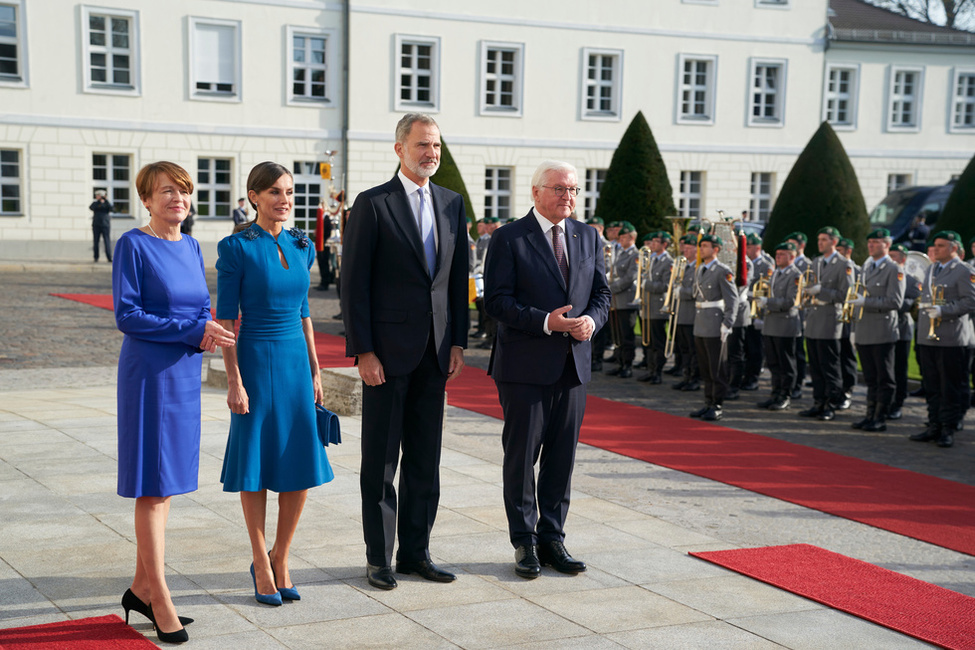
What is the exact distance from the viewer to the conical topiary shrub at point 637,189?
20.3 meters

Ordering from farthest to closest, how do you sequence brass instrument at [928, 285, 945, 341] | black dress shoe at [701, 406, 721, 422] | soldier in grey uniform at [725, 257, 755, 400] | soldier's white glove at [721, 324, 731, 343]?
soldier in grey uniform at [725, 257, 755, 400]
soldier's white glove at [721, 324, 731, 343]
black dress shoe at [701, 406, 721, 422]
brass instrument at [928, 285, 945, 341]

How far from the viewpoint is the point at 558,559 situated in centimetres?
568

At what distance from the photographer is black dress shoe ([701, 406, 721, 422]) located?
11.2 metres

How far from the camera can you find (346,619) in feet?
15.8

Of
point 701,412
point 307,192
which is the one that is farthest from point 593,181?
point 701,412

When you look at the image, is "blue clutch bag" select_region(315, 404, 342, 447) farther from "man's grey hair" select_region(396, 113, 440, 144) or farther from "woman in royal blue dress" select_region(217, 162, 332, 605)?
"man's grey hair" select_region(396, 113, 440, 144)

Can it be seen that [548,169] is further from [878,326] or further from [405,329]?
[878,326]

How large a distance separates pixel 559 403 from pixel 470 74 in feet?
95.7

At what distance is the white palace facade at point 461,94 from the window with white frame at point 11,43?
0.05 metres

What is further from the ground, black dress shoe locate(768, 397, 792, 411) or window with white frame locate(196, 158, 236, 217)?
window with white frame locate(196, 158, 236, 217)

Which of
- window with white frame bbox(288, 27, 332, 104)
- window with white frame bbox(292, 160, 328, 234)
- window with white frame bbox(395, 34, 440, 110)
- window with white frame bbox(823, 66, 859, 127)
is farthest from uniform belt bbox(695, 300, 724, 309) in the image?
window with white frame bbox(823, 66, 859, 127)

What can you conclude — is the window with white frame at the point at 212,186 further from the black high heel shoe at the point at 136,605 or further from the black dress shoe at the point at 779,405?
the black high heel shoe at the point at 136,605

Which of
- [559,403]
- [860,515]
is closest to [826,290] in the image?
[860,515]

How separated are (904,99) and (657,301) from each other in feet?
96.7
